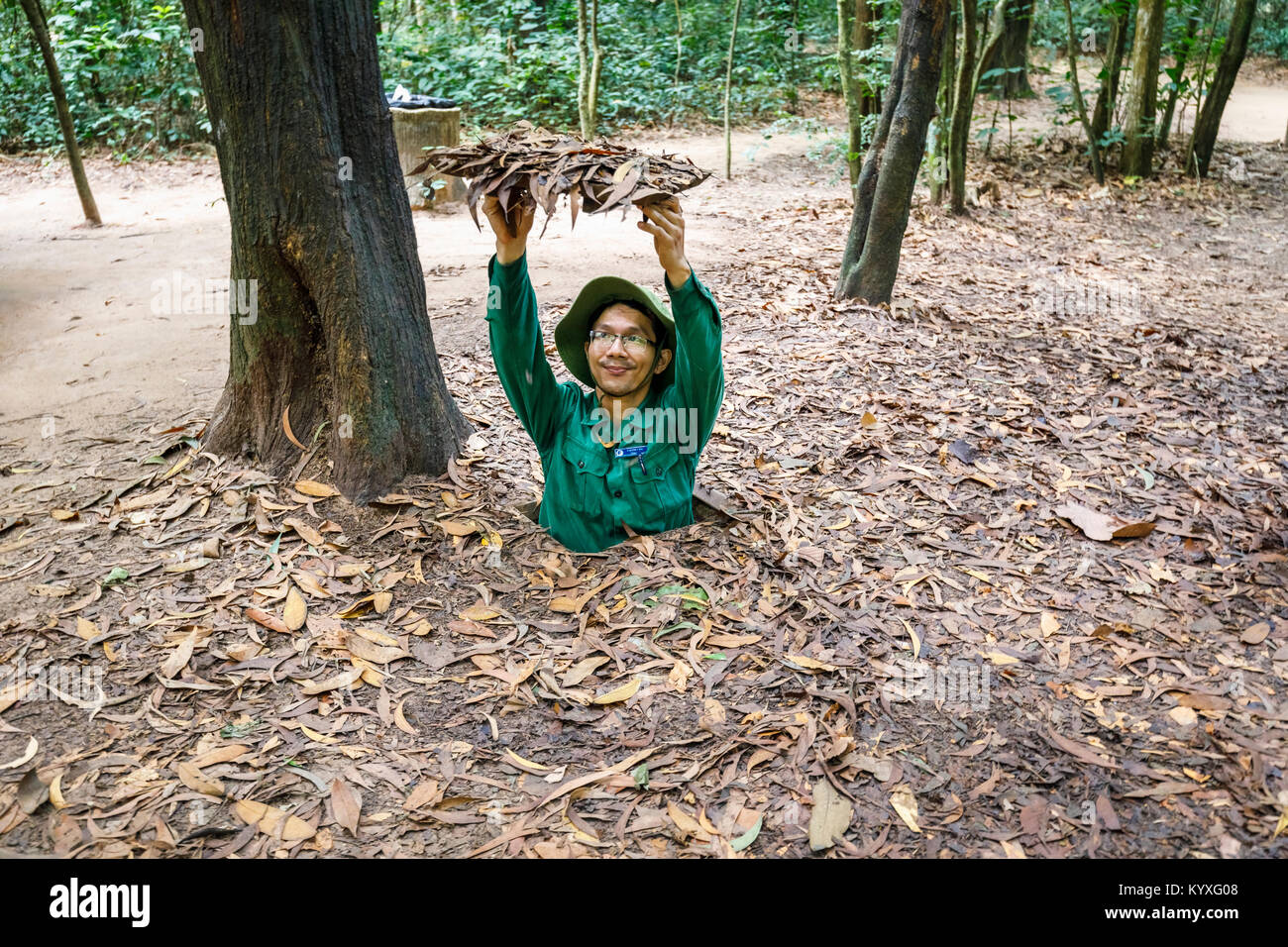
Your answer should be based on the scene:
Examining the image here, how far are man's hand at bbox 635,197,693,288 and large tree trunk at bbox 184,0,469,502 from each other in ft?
4.06

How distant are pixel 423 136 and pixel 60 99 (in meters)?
3.67

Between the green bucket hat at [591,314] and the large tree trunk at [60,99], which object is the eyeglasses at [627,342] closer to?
the green bucket hat at [591,314]

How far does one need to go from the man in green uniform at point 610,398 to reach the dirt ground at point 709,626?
0.62ft

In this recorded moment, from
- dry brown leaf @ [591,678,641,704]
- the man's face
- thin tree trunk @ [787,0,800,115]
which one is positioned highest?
thin tree trunk @ [787,0,800,115]

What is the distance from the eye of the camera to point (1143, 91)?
11453 millimetres

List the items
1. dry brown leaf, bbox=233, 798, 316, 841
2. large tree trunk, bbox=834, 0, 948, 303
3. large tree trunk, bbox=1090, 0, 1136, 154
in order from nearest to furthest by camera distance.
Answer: dry brown leaf, bbox=233, 798, 316, 841, large tree trunk, bbox=834, 0, 948, 303, large tree trunk, bbox=1090, 0, 1136, 154

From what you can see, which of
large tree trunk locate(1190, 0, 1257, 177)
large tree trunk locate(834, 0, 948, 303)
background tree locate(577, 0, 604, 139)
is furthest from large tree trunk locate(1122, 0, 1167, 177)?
background tree locate(577, 0, 604, 139)

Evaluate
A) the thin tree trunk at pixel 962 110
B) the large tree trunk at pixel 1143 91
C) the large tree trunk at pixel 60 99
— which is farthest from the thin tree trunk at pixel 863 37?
the large tree trunk at pixel 60 99

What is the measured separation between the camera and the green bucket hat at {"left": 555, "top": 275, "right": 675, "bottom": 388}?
141 inches

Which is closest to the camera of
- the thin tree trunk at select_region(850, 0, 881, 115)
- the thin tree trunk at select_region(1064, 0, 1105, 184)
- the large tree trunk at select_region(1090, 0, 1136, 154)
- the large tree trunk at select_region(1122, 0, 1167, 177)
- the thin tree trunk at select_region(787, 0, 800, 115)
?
the large tree trunk at select_region(1122, 0, 1167, 177)

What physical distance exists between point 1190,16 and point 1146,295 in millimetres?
6546

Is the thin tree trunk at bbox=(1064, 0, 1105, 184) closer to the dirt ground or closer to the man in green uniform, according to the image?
the dirt ground

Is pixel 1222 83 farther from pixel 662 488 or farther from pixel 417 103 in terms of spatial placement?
pixel 662 488
